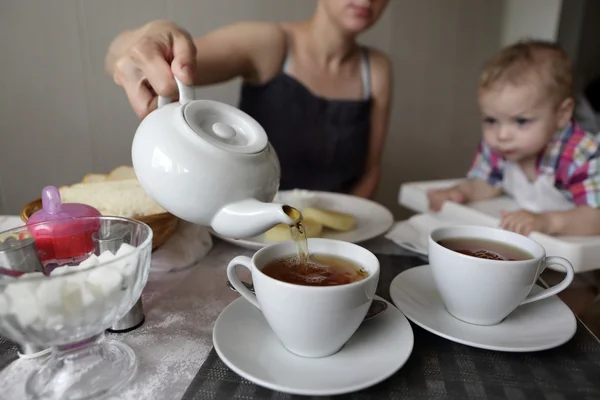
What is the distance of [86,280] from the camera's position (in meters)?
0.40

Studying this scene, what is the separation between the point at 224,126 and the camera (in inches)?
18.5

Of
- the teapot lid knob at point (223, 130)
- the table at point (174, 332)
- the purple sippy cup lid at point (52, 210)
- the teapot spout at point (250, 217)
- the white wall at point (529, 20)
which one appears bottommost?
the table at point (174, 332)

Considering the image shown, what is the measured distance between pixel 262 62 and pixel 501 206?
0.75 meters

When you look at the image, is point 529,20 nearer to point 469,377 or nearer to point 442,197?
point 442,197

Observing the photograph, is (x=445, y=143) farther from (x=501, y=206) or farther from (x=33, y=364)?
(x=33, y=364)

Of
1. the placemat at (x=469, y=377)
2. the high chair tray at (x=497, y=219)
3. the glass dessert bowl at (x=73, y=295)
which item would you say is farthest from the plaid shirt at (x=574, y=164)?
the glass dessert bowl at (x=73, y=295)

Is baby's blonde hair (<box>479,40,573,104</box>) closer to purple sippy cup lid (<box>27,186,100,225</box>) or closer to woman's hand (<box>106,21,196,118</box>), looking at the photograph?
woman's hand (<box>106,21,196,118</box>)

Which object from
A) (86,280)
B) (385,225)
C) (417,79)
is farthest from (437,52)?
(86,280)

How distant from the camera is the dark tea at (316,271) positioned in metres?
0.46

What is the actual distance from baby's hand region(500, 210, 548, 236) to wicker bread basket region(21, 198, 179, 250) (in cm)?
60

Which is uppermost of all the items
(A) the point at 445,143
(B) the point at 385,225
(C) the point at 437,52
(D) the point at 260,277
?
(C) the point at 437,52

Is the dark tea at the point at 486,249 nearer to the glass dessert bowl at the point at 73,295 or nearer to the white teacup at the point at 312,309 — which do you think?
the white teacup at the point at 312,309

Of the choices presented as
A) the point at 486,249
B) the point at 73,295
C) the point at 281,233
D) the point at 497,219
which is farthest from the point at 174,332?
the point at 497,219

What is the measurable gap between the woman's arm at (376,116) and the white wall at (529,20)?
0.73 m
